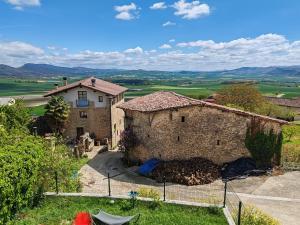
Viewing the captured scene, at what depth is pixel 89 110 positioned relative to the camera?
3997cm

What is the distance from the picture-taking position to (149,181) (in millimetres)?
25953

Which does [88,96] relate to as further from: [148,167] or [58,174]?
[58,174]

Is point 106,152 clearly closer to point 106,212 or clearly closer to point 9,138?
point 9,138

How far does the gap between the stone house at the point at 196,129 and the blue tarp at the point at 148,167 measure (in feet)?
4.36


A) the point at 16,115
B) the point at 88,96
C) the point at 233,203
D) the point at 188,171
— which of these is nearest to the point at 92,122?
the point at 88,96

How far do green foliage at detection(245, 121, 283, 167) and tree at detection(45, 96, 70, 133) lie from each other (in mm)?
22281

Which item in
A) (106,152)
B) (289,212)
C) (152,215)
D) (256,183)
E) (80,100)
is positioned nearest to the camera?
(152,215)

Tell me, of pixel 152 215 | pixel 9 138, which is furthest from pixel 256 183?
pixel 9 138

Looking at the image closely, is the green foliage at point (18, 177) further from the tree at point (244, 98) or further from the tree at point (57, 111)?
the tree at point (244, 98)

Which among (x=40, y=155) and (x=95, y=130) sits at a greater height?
(x=40, y=155)

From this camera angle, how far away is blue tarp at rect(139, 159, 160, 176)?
27031 millimetres

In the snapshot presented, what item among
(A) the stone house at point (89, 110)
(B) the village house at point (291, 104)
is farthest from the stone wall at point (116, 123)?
(B) the village house at point (291, 104)

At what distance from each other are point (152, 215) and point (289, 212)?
341 inches

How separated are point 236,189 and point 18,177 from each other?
15326 millimetres
